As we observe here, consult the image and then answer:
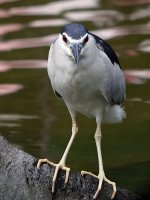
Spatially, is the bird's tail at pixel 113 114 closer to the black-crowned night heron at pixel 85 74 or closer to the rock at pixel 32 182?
the black-crowned night heron at pixel 85 74

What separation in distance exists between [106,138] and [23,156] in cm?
231

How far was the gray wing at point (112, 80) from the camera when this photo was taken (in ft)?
16.1

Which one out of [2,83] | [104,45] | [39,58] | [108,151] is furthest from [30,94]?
[104,45]

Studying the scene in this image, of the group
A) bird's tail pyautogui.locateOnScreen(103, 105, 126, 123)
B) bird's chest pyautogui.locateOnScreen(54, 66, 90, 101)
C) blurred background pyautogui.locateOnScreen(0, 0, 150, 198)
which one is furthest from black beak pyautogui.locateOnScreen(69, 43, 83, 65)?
blurred background pyautogui.locateOnScreen(0, 0, 150, 198)

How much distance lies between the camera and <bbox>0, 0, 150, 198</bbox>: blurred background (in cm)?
662

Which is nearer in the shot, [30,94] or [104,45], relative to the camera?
[104,45]

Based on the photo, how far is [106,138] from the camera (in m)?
7.05

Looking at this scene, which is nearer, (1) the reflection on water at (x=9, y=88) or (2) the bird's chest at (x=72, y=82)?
(2) the bird's chest at (x=72, y=82)

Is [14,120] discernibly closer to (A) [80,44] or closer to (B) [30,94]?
(B) [30,94]

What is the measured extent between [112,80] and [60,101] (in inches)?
120

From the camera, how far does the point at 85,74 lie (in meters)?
4.65

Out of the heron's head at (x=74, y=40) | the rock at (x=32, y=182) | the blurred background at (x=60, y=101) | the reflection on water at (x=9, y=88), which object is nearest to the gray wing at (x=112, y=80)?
the heron's head at (x=74, y=40)

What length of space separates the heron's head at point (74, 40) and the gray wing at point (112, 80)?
33 cm

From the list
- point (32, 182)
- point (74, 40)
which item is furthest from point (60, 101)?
point (74, 40)
